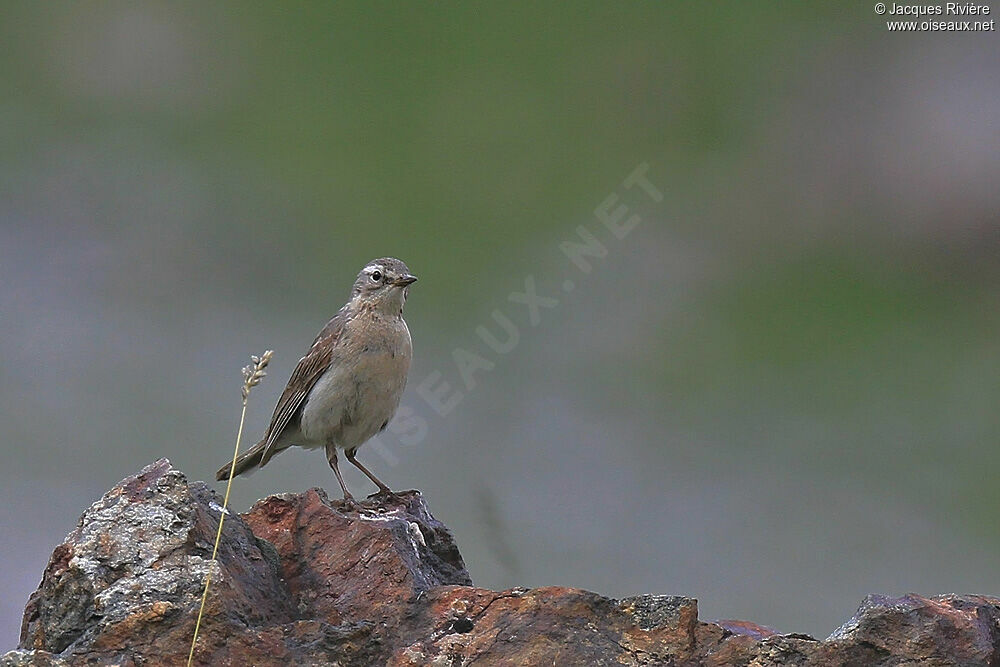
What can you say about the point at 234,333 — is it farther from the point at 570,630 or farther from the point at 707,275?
the point at 570,630

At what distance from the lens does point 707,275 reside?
19688mm

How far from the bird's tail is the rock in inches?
139

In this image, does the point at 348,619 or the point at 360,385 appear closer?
the point at 348,619

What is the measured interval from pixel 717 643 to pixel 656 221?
15.9m

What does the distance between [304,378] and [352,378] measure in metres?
0.40

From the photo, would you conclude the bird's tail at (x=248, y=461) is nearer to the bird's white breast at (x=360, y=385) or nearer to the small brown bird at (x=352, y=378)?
Result: the small brown bird at (x=352, y=378)

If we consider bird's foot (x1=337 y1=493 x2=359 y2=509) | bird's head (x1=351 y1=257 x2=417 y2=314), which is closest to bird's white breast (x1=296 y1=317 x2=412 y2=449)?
bird's head (x1=351 y1=257 x2=417 y2=314)

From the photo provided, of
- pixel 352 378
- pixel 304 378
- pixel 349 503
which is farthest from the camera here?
pixel 304 378

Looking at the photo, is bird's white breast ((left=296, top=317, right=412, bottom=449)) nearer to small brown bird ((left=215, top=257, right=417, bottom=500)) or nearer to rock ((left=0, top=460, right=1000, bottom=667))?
small brown bird ((left=215, top=257, right=417, bottom=500))

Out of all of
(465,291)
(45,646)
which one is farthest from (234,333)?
(45,646)

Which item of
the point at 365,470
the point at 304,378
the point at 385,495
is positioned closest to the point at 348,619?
the point at 385,495

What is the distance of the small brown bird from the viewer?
8.81 m

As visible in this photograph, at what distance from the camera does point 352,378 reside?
28.8 feet

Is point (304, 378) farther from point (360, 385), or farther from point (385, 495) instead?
point (385, 495)
